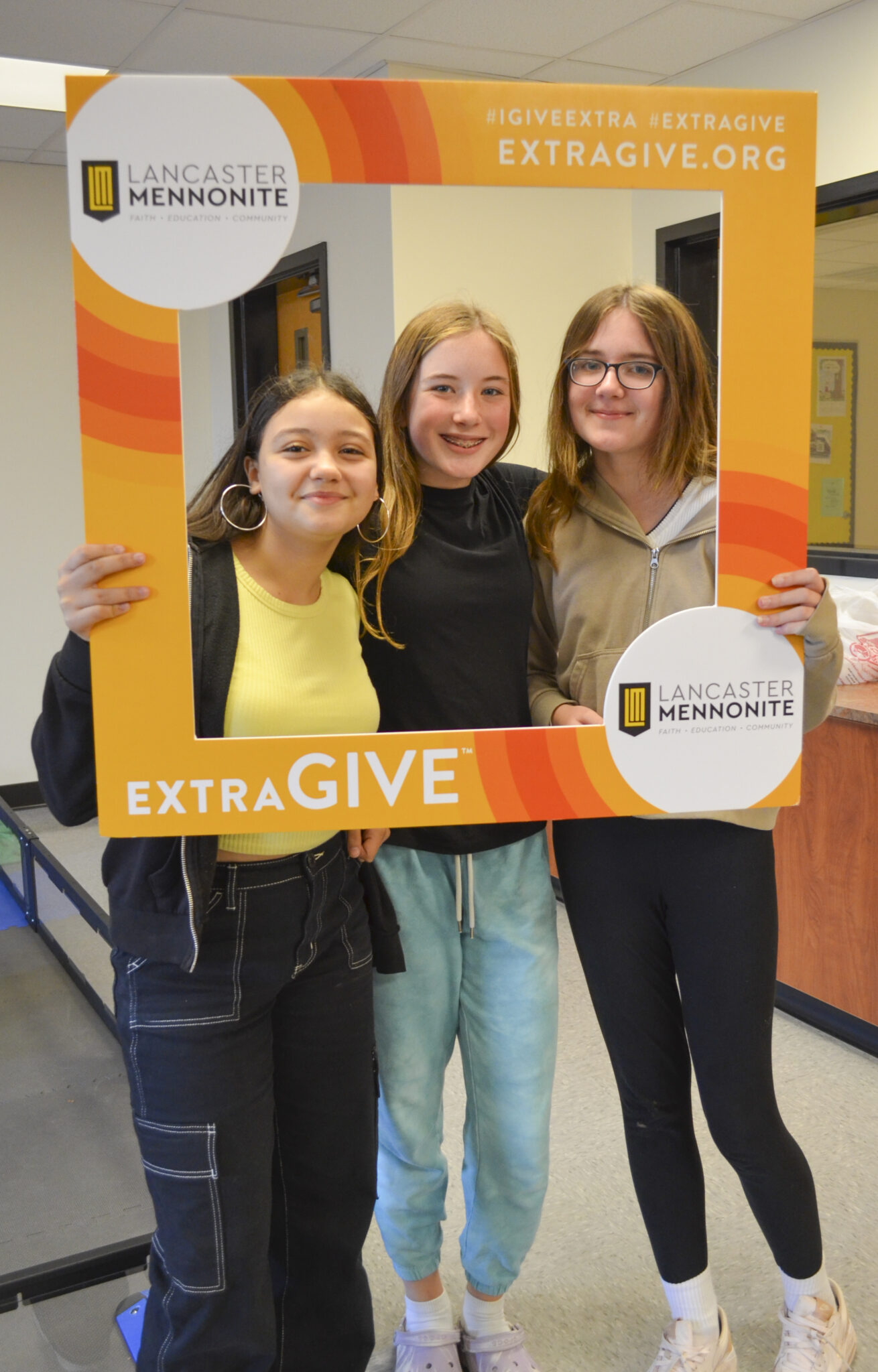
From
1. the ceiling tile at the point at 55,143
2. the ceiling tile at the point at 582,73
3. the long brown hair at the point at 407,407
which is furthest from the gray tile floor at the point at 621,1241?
the ceiling tile at the point at 55,143

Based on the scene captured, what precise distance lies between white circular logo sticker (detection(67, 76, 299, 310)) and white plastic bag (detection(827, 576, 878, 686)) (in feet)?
6.27

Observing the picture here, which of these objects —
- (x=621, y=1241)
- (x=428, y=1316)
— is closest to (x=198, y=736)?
(x=428, y=1316)

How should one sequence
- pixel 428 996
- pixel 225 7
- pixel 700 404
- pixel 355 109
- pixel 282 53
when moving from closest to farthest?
pixel 355 109 → pixel 700 404 → pixel 428 996 → pixel 225 7 → pixel 282 53

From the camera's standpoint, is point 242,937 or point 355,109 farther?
point 242,937

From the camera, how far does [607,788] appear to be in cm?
104

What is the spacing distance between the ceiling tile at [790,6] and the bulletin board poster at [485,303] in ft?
7.15

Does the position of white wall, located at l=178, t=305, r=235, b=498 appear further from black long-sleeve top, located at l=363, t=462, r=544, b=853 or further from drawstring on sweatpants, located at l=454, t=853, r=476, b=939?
drawstring on sweatpants, located at l=454, t=853, r=476, b=939

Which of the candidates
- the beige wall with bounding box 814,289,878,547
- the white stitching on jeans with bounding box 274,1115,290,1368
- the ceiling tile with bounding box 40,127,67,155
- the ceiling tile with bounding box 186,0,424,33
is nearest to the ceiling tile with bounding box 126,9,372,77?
the ceiling tile with bounding box 186,0,424,33

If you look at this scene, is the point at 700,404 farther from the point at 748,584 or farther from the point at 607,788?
the point at 607,788

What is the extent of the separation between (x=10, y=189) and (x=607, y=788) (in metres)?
4.46

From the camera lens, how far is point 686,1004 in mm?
1395

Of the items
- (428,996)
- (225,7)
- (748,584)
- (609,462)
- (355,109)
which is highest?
(225,7)

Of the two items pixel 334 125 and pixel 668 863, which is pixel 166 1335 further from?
pixel 334 125

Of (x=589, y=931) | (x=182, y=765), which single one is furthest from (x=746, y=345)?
(x=589, y=931)
